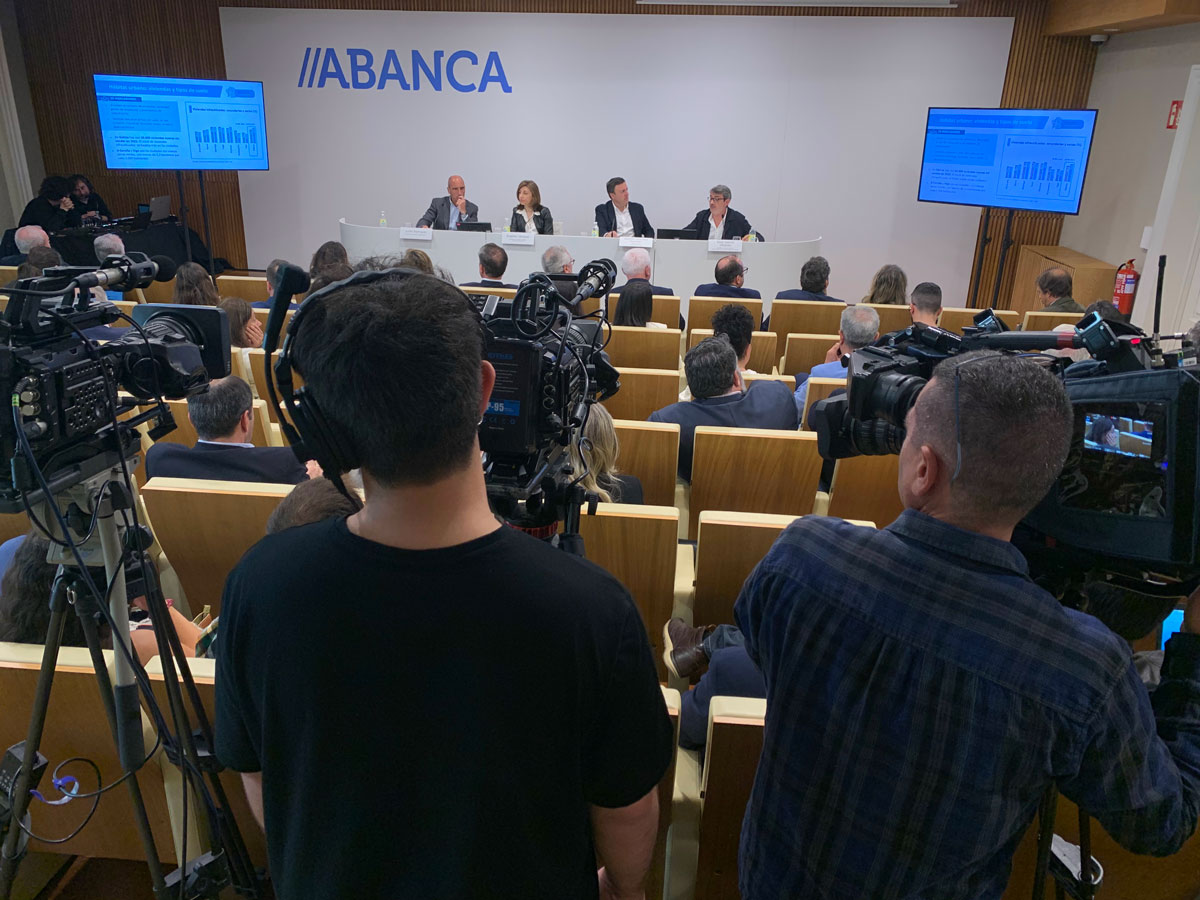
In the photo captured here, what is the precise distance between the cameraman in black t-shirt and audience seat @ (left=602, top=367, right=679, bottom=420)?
2.42 metres

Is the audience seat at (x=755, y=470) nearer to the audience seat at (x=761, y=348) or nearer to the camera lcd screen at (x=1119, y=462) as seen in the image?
the camera lcd screen at (x=1119, y=462)

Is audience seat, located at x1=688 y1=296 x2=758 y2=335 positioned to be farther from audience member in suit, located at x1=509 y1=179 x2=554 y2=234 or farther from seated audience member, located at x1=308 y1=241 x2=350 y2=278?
audience member in suit, located at x1=509 y1=179 x2=554 y2=234

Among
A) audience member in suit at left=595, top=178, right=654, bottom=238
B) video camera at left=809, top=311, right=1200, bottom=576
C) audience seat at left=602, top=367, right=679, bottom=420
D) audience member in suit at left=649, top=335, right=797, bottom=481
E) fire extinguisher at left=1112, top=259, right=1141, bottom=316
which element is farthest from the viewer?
audience member in suit at left=595, top=178, right=654, bottom=238

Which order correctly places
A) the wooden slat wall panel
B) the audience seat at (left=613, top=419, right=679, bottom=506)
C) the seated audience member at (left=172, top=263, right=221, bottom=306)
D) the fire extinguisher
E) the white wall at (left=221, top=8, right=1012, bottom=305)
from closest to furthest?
the audience seat at (left=613, top=419, right=679, bottom=506) → the seated audience member at (left=172, top=263, right=221, bottom=306) → the fire extinguisher → the wooden slat wall panel → the white wall at (left=221, top=8, right=1012, bottom=305)

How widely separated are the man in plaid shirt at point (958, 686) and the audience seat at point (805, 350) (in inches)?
125

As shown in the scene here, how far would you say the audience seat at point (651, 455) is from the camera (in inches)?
98.0

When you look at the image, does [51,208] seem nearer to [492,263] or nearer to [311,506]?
[492,263]

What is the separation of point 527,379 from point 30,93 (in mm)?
9506

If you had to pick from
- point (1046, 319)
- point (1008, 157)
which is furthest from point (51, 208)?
point (1008, 157)

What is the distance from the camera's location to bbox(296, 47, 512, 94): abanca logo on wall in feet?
25.1

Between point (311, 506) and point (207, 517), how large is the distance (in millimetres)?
767

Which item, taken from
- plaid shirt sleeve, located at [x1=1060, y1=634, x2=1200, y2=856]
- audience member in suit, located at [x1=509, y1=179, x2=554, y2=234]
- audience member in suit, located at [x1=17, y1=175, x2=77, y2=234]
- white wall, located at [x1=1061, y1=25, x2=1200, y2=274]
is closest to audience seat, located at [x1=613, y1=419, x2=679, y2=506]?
plaid shirt sleeve, located at [x1=1060, y1=634, x2=1200, y2=856]

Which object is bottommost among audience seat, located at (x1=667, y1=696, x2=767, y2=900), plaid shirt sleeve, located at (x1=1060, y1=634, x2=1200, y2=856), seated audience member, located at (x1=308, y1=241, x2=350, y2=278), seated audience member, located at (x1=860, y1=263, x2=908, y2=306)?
audience seat, located at (x1=667, y1=696, x2=767, y2=900)

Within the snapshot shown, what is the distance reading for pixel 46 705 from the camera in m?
1.31
